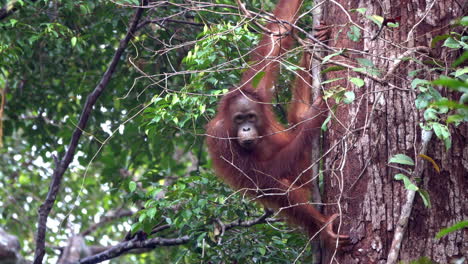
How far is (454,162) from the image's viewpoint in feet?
9.48

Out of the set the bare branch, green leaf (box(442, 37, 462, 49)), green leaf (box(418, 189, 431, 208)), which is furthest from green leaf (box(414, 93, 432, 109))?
the bare branch

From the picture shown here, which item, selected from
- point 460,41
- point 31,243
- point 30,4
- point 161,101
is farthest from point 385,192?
point 31,243

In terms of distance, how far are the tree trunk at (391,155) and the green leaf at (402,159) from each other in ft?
0.18

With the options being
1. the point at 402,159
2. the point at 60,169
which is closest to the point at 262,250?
the point at 402,159

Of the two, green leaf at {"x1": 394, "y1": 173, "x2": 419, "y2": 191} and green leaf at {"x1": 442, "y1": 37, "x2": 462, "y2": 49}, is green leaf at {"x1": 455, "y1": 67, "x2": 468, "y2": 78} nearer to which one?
green leaf at {"x1": 442, "y1": 37, "x2": 462, "y2": 49}

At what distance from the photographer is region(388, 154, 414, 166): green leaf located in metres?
2.79

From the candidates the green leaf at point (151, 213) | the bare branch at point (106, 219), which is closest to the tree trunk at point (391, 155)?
the green leaf at point (151, 213)

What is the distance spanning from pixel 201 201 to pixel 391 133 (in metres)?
1.53

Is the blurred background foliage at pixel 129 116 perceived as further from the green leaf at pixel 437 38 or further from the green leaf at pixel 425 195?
the green leaf at pixel 425 195

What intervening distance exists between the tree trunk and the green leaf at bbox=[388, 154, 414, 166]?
0.18 feet

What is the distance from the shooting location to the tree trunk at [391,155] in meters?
2.82

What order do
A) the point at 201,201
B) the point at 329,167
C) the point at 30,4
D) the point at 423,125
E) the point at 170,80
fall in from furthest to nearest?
1. the point at 170,80
2. the point at 30,4
3. the point at 201,201
4. the point at 329,167
5. the point at 423,125

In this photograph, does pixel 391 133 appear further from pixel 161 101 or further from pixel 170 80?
pixel 170 80

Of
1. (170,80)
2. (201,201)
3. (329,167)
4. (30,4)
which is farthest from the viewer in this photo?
(170,80)
